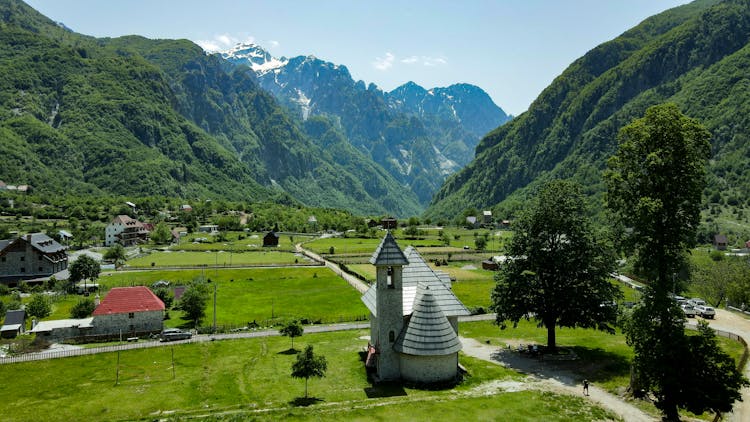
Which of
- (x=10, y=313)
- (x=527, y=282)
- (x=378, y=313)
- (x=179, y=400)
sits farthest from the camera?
(x=10, y=313)

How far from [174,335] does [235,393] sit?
20310mm

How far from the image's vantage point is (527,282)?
47250 mm

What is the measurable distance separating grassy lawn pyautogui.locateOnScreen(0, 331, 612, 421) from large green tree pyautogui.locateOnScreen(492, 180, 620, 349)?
7.63 metres

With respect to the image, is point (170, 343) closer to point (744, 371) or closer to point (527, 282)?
point (527, 282)

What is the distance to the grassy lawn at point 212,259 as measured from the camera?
116312 mm

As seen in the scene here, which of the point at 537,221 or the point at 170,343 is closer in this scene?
the point at 537,221

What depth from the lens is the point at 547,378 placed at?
131 feet

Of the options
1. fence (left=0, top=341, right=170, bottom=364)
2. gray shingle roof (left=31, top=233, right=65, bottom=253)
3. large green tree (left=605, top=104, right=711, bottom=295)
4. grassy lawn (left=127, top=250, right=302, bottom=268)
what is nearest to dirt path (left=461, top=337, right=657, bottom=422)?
large green tree (left=605, top=104, right=711, bottom=295)

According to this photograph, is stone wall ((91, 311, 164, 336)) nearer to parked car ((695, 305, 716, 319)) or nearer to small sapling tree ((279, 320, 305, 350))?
small sapling tree ((279, 320, 305, 350))

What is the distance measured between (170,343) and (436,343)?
30.0 m

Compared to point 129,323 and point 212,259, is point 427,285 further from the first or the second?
point 212,259

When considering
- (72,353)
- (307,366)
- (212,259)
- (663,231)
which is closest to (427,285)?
(307,366)

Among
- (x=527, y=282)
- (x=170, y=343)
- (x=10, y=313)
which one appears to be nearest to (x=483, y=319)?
(x=527, y=282)

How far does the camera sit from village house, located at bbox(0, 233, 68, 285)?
9194 centimetres
